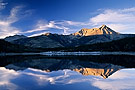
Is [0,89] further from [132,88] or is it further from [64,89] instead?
[132,88]

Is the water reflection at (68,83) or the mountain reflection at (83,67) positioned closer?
the water reflection at (68,83)

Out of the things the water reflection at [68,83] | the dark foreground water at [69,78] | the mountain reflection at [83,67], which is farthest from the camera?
the mountain reflection at [83,67]

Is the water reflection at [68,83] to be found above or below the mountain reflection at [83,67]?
above

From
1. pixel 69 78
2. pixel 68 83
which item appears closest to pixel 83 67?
pixel 69 78

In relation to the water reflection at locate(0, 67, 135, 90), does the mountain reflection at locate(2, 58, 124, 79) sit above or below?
below

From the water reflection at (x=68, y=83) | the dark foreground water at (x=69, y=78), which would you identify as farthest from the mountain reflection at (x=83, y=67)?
the water reflection at (x=68, y=83)

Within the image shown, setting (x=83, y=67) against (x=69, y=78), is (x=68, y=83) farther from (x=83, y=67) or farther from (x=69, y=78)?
(x=83, y=67)

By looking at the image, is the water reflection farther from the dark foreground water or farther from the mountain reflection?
the mountain reflection

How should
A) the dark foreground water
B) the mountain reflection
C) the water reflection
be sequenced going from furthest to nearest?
the mountain reflection
the dark foreground water
the water reflection

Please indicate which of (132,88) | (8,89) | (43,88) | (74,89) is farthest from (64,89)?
(132,88)

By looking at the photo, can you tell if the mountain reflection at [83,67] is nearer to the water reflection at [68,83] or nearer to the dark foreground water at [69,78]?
the dark foreground water at [69,78]

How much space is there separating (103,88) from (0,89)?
13.0 m

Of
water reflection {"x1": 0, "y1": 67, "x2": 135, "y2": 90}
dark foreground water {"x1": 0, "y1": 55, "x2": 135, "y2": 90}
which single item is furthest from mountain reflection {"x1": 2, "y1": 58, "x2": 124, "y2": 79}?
water reflection {"x1": 0, "y1": 67, "x2": 135, "y2": 90}

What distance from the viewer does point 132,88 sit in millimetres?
22250
